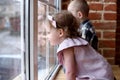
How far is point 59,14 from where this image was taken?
1212 millimetres

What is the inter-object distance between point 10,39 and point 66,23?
0.92 feet

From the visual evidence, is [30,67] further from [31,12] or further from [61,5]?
[61,5]

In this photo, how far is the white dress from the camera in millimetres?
1189

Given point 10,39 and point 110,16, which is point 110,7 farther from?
point 10,39

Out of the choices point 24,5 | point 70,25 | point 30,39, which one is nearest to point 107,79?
point 70,25

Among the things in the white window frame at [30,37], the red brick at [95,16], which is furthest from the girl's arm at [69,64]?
the red brick at [95,16]

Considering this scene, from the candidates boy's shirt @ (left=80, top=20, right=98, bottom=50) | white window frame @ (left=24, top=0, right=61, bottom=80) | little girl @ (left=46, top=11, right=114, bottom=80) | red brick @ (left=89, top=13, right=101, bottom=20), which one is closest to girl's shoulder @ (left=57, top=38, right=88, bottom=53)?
little girl @ (left=46, top=11, right=114, bottom=80)

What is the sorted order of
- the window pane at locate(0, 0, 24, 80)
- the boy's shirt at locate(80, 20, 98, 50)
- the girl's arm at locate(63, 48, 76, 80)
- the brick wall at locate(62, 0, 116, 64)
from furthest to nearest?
1. the brick wall at locate(62, 0, 116, 64)
2. the boy's shirt at locate(80, 20, 98, 50)
3. the girl's arm at locate(63, 48, 76, 80)
4. the window pane at locate(0, 0, 24, 80)

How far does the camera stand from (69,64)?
1.14 metres

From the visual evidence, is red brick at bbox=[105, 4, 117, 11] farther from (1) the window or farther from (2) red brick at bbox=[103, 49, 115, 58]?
(1) the window

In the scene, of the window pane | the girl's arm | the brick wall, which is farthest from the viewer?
the brick wall

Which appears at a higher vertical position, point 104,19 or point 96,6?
point 96,6

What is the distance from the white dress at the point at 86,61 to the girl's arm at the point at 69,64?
28 mm

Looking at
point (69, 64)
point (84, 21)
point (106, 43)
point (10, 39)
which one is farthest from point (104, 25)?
point (10, 39)
